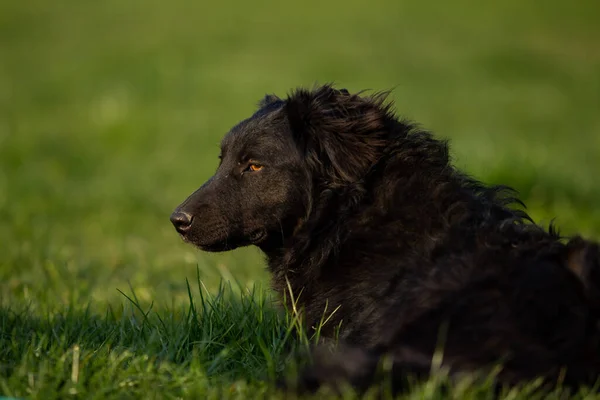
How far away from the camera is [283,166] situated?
183 inches

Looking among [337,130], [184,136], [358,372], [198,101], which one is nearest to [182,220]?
[337,130]

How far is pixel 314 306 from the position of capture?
417 centimetres

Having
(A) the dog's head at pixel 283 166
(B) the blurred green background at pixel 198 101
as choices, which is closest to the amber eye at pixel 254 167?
(A) the dog's head at pixel 283 166

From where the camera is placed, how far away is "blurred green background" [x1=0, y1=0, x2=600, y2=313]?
8781 millimetres

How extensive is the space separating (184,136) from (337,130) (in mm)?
12284

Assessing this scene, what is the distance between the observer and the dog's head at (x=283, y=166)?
4.48m

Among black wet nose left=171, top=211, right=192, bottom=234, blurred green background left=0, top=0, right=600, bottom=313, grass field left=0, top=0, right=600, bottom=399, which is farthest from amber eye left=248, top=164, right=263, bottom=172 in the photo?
blurred green background left=0, top=0, right=600, bottom=313

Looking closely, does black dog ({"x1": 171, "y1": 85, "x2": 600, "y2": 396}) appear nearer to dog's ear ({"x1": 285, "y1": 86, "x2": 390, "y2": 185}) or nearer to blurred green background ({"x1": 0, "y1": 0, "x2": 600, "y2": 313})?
dog's ear ({"x1": 285, "y1": 86, "x2": 390, "y2": 185})

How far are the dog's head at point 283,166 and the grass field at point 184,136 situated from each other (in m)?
0.36

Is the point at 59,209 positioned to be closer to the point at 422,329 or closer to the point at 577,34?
the point at 422,329

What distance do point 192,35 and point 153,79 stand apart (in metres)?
5.69

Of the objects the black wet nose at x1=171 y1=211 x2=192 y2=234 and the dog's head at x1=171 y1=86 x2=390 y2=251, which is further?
the black wet nose at x1=171 y1=211 x2=192 y2=234

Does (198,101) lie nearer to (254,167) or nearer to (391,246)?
(254,167)

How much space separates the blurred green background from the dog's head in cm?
62
